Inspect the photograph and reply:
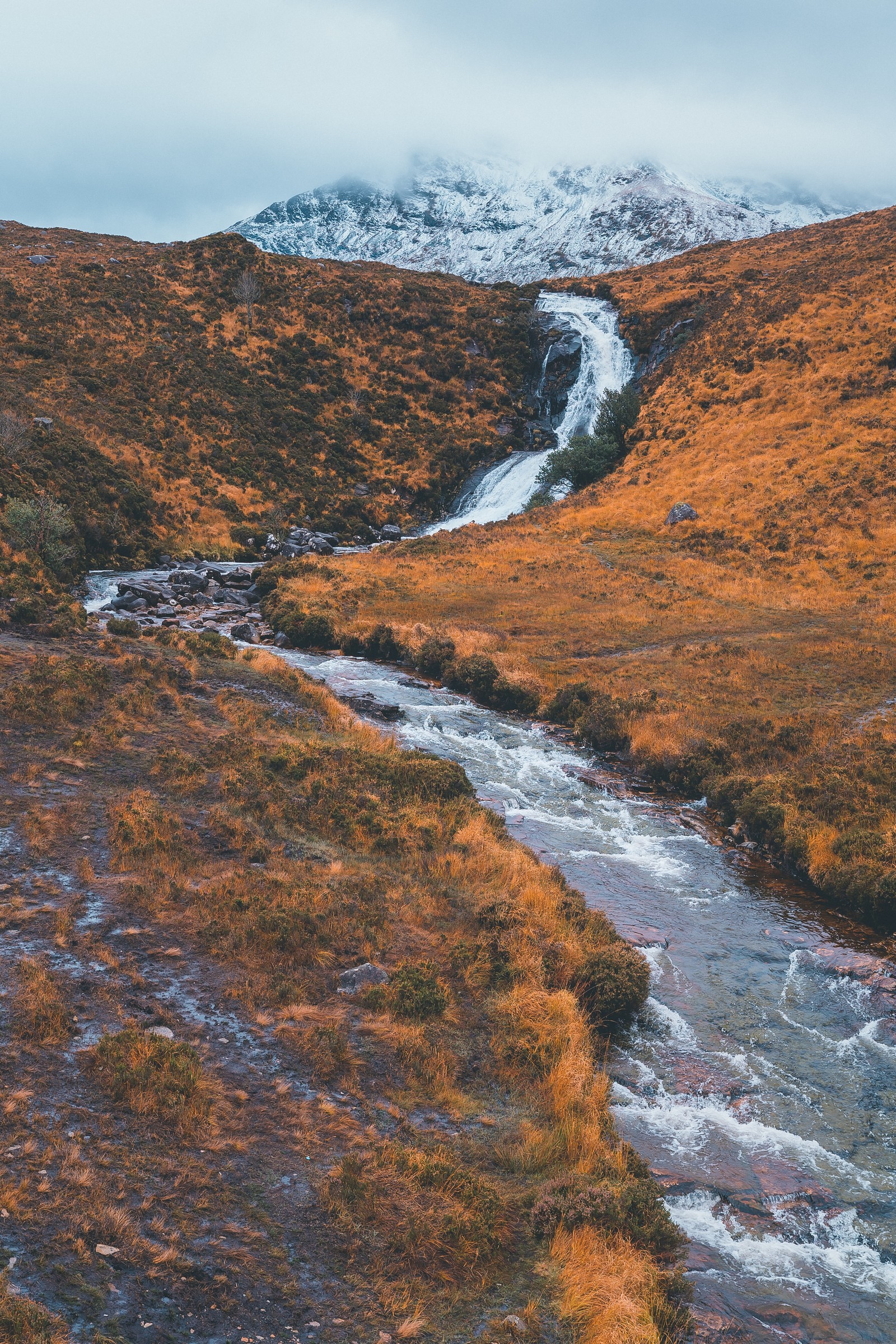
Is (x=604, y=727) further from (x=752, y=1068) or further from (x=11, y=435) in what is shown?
(x=11, y=435)

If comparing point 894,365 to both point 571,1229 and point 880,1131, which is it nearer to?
point 880,1131

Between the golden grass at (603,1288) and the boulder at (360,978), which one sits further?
the boulder at (360,978)

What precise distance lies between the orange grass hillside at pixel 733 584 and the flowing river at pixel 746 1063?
2.23 metres

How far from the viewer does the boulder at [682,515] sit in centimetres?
5575

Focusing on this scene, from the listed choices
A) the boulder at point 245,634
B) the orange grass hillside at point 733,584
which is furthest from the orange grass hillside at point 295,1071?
the boulder at point 245,634

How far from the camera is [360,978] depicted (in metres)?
12.1

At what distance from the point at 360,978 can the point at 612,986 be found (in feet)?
13.7

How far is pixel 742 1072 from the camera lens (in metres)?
11.8

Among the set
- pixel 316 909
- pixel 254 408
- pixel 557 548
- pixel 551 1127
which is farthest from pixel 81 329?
pixel 551 1127

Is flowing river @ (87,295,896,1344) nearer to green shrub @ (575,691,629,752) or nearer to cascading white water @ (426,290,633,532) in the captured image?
green shrub @ (575,691,629,752)

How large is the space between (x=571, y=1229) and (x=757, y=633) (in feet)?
105

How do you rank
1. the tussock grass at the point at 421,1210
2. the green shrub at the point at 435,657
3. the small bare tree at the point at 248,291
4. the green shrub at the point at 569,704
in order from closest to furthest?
the tussock grass at the point at 421,1210
the green shrub at the point at 569,704
the green shrub at the point at 435,657
the small bare tree at the point at 248,291

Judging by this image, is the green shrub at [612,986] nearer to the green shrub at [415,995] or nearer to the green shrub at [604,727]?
the green shrub at [415,995]

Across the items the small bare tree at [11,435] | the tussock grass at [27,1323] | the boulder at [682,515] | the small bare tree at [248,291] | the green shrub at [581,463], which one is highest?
the small bare tree at [248,291]
